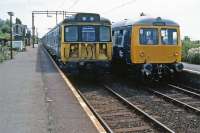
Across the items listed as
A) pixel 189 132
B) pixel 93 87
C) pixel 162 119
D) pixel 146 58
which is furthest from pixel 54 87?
pixel 189 132

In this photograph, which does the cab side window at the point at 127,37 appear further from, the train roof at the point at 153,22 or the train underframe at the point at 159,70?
the train underframe at the point at 159,70

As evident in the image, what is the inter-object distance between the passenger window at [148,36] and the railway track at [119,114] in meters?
2.75

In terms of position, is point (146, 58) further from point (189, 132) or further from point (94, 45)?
point (189, 132)

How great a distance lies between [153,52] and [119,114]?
23.1ft

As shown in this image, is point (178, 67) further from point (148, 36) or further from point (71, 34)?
point (71, 34)

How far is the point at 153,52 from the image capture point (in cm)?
1983

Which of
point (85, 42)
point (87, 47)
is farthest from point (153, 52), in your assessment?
point (85, 42)

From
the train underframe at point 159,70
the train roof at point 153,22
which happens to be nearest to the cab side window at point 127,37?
the train roof at point 153,22

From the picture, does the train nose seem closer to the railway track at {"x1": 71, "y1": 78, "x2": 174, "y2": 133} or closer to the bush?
the railway track at {"x1": 71, "y1": 78, "x2": 174, "y2": 133}

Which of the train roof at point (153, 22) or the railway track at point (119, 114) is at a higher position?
the train roof at point (153, 22)

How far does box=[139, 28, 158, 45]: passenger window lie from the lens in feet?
65.2

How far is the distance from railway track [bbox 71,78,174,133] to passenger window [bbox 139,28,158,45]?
9.03 ft

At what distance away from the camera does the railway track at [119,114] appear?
11.2m

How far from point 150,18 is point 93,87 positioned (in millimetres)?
3695
